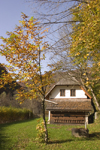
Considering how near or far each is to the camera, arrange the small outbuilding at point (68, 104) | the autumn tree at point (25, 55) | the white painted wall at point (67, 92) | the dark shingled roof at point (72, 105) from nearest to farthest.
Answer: the autumn tree at point (25, 55) → the dark shingled roof at point (72, 105) → the small outbuilding at point (68, 104) → the white painted wall at point (67, 92)

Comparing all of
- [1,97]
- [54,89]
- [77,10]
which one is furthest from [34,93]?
[1,97]

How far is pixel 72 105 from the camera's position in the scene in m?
20.7

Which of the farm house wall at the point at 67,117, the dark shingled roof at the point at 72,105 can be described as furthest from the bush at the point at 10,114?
the farm house wall at the point at 67,117

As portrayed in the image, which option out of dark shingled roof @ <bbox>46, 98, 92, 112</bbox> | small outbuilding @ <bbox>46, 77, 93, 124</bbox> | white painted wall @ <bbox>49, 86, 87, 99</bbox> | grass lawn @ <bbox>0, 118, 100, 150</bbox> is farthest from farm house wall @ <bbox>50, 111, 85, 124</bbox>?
grass lawn @ <bbox>0, 118, 100, 150</bbox>

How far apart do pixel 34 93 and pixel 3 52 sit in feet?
9.79

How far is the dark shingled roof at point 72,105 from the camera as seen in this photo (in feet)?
65.7

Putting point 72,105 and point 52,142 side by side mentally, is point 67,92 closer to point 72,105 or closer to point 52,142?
point 72,105

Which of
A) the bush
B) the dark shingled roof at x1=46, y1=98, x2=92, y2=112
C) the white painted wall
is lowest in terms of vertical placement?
the bush

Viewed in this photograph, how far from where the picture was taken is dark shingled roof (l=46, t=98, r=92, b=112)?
65.7ft

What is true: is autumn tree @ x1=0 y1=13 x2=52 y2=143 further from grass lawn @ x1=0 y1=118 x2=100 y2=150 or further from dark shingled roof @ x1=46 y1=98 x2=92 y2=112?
dark shingled roof @ x1=46 y1=98 x2=92 y2=112

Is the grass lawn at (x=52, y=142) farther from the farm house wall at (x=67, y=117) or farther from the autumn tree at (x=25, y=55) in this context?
the farm house wall at (x=67, y=117)

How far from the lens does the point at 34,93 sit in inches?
359

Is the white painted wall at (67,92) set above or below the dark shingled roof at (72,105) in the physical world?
above

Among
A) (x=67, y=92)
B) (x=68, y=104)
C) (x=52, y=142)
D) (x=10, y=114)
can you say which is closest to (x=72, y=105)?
(x=68, y=104)
